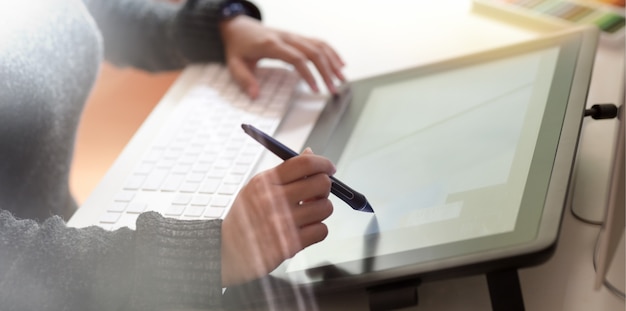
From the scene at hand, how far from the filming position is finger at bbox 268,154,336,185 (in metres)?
0.48

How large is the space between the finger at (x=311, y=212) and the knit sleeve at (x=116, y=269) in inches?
2.3

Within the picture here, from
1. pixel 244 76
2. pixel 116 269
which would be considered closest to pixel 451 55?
pixel 244 76

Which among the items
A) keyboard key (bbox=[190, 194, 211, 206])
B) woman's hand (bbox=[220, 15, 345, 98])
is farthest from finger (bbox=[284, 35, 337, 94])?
keyboard key (bbox=[190, 194, 211, 206])

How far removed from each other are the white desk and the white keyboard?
46mm

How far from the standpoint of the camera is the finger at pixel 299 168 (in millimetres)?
483

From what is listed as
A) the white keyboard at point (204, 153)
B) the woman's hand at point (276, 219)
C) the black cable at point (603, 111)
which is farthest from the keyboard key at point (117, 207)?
the black cable at point (603, 111)

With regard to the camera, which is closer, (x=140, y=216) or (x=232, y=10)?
(x=140, y=216)

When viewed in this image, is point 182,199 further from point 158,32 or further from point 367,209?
point 158,32

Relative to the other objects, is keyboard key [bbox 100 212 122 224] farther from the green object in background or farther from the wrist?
the green object in background

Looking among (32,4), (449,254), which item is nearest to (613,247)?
(449,254)

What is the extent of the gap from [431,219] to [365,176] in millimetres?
87

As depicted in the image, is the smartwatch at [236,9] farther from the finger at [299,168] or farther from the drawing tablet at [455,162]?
the finger at [299,168]

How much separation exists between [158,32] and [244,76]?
0.16 m

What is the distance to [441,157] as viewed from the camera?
21.7 inches
